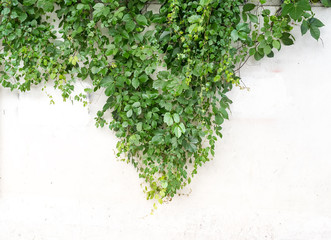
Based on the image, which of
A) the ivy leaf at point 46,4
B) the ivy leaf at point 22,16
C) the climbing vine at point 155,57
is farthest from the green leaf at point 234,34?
the ivy leaf at point 22,16

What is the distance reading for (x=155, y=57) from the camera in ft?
5.61

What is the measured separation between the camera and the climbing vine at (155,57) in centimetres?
163

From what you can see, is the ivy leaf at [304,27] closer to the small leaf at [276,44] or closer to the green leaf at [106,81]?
the small leaf at [276,44]

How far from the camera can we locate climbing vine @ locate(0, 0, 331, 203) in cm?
163

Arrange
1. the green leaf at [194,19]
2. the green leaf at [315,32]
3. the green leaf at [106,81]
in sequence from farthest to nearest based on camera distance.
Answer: the green leaf at [106,81] → the green leaf at [315,32] → the green leaf at [194,19]

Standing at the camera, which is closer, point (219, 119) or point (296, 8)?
point (296, 8)

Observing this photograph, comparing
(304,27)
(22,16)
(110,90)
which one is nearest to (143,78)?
(110,90)

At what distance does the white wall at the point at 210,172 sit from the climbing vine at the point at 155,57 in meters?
0.14

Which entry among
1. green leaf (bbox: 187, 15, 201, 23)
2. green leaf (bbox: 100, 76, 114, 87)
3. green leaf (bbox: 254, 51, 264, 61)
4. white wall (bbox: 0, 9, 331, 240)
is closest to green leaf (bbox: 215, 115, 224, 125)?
white wall (bbox: 0, 9, 331, 240)

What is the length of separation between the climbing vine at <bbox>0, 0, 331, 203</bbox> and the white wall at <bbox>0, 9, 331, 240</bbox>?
0.45 ft

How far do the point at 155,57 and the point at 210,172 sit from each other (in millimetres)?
850

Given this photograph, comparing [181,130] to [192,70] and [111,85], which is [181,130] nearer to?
[192,70]

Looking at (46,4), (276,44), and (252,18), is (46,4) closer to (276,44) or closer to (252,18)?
(252,18)

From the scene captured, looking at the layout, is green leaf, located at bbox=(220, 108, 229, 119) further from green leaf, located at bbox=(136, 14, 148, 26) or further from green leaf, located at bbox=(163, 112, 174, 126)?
green leaf, located at bbox=(136, 14, 148, 26)
